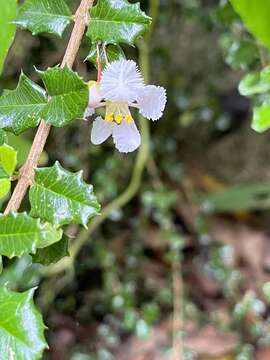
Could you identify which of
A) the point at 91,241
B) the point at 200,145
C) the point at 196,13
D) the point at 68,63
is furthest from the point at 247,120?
the point at 68,63

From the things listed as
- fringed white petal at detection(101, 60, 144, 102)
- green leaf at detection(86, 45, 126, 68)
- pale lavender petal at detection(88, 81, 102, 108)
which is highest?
fringed white petal at detection(101, 60, 144, 102)

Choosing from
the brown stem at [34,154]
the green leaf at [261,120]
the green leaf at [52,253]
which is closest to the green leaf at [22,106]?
the brown stem at [34,154]

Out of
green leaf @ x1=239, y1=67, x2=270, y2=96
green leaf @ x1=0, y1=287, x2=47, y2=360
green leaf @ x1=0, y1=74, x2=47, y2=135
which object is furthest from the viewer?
green leaf @ x1=239, y1=67, x2=270, y2=96

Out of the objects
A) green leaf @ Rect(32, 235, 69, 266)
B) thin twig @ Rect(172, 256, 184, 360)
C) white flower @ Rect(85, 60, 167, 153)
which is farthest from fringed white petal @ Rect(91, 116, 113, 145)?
thin twig @ Rect(172, 256, 184, 360)

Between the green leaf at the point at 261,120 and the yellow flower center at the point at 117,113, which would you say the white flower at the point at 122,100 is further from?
the green leaf at the point at 261,120

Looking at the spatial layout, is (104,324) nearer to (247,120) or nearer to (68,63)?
A: (247,120)

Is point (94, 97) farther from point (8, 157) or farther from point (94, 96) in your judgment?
point (8, 157)

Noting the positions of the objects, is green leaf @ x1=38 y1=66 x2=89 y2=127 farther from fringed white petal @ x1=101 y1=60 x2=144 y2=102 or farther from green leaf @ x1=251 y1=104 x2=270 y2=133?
green leaf @ x1=251 y1=104 x2=270 y2=133
